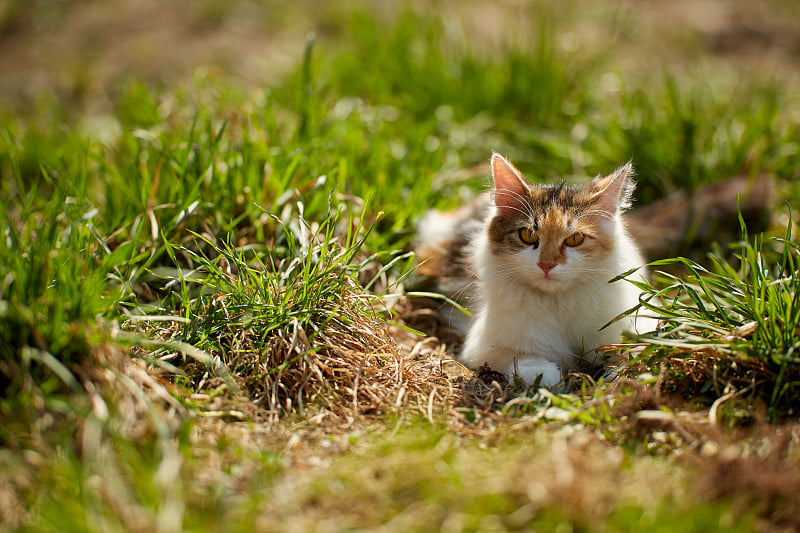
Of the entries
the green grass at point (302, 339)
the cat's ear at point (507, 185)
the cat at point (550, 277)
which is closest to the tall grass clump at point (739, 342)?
the green grass at point (302, 339)

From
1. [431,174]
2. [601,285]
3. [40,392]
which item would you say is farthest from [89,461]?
[431,174]

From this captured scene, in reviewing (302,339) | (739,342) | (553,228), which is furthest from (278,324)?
(739,342)

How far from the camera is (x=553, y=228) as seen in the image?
2.32 m

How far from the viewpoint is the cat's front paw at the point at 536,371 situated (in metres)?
2.30

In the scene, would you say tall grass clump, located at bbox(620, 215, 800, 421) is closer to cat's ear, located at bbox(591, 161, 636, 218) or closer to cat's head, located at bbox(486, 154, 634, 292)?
cat's head, located at bbox(486, 154, 634, 292)

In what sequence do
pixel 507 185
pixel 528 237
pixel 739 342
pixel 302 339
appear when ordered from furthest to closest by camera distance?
pixel 507 185
pixel 528 237
pixel 302 339
pixel 739 342

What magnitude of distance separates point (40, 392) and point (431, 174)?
2266 mm

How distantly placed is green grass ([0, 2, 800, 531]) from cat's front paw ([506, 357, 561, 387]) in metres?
0.11

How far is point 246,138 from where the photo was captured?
10.2 ft

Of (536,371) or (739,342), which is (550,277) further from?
(739,342)

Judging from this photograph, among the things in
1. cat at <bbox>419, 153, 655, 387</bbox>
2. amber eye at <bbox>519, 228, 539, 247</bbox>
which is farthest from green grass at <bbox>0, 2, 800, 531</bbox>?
amber eye at <bbox>519, 228, 539, 247</bbox>

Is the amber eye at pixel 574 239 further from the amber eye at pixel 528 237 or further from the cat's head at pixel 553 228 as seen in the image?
the amber eye at pixel 528 237

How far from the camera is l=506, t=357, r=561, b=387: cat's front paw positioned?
7.54 ft

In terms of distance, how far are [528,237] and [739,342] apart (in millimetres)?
808
